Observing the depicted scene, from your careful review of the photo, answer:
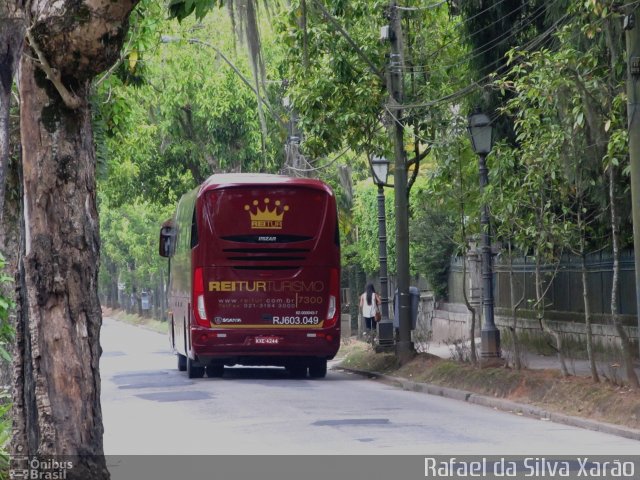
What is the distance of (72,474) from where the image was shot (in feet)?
28.7

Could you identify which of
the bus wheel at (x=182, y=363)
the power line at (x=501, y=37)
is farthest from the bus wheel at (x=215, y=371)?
the power line at (x=501, y=37)

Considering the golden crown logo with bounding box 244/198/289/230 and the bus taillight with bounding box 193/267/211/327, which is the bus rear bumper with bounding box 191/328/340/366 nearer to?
the bus taillight with bounding box 193/267/211/327

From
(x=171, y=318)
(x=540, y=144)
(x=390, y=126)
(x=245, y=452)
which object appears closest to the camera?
(x=245, y=452)

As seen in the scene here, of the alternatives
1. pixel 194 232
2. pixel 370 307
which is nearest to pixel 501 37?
pixel 194 232

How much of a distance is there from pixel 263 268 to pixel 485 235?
5.01 meters

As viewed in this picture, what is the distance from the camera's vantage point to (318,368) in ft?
89.2

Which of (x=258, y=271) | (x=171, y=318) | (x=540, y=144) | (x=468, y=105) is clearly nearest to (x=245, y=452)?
(x=540, y=144)

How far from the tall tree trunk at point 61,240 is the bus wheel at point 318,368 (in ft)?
59.1

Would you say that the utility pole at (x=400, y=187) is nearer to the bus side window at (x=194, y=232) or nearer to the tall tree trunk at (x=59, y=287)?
the bus side window at (x=194, y=232)

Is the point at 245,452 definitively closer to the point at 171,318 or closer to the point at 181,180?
the point at 171,318

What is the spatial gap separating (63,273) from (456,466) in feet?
16.2

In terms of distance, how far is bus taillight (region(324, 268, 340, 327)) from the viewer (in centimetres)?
2544

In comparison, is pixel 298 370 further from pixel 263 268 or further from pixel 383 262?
pixel 263 268

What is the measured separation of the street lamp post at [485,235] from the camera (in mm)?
21906
